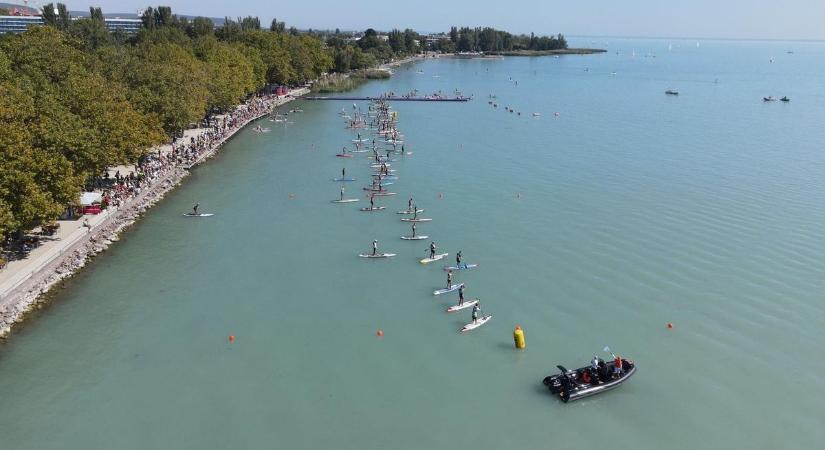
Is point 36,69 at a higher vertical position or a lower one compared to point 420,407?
higher

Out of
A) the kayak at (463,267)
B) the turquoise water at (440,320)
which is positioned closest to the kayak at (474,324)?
the turquoise water at (440,320)

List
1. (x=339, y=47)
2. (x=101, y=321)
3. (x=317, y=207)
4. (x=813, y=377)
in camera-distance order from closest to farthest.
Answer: (x=813, y=377), (x=101, y=321), (x=317, y=207), (x=339, y=47)

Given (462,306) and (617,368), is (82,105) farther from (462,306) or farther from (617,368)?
(617,368)

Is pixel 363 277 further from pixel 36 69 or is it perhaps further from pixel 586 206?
pixel 36 69

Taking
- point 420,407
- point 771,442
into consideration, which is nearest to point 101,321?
point 420,407

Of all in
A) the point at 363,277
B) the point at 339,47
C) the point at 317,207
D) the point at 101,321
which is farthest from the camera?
the point at 339,47

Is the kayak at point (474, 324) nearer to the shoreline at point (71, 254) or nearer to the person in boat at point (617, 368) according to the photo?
the person in boat at point (617, 368)

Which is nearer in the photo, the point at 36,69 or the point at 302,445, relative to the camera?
the point at 302,445
